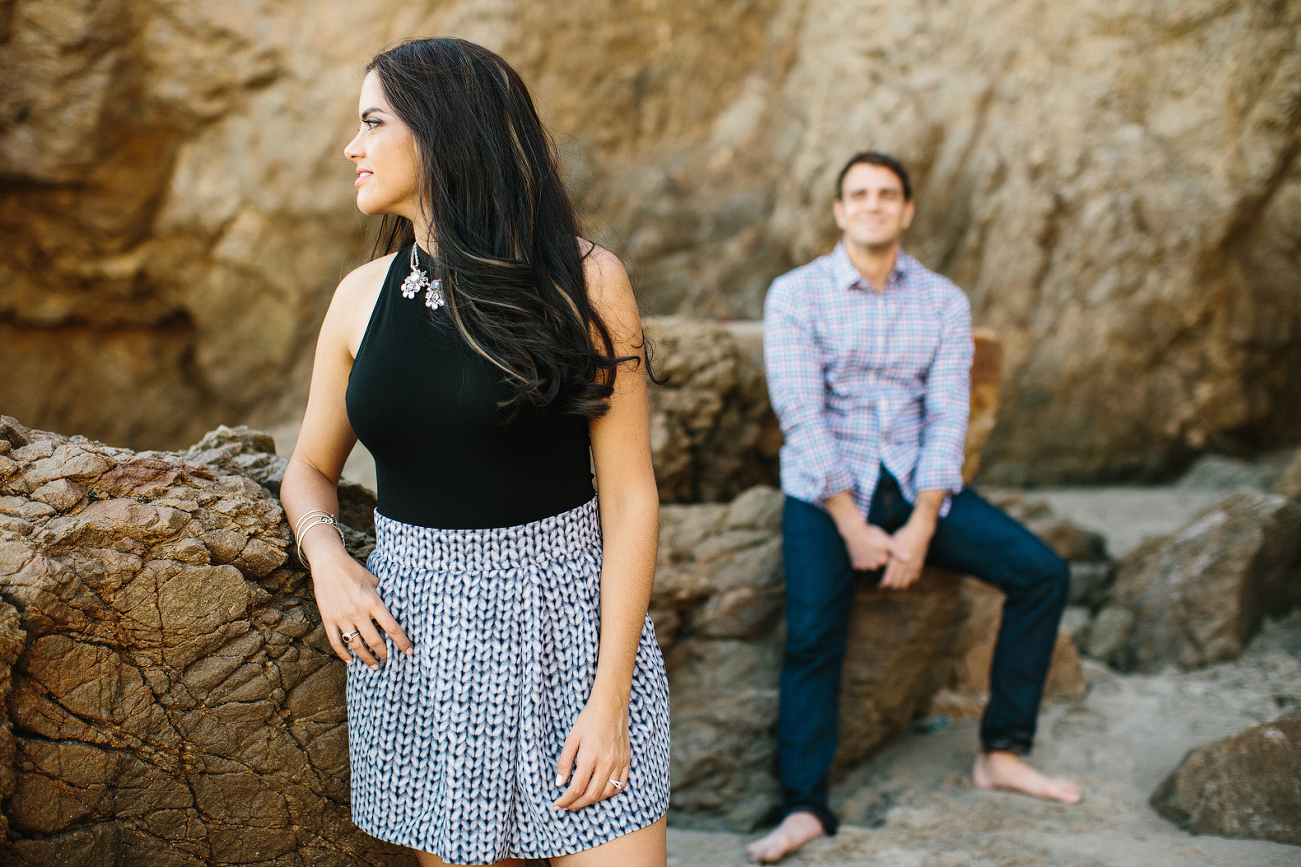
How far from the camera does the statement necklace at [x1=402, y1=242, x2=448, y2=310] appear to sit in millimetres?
1501

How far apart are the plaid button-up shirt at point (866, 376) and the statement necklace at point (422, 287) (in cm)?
149

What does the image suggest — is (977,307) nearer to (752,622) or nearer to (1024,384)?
(1024,384)

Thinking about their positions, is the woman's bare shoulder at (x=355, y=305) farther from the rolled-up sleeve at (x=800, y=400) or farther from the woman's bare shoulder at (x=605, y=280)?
the rolled-up sleeve at (x=800, y=400)

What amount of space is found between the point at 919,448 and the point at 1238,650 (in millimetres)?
1678

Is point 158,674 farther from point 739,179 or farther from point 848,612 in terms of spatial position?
point 739,179

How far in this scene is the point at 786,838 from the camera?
2.50 metres

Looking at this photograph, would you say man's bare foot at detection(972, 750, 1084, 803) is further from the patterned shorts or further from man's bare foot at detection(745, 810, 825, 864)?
the patterned shorts

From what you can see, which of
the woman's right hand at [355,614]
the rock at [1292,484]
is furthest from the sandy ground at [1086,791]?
the woman's right hand at [355,614]

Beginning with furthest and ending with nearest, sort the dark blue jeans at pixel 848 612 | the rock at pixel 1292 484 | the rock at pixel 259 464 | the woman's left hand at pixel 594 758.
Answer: the rock at pixel 1292 484 → the dark blue jeans at pixel 848 612 → the rock at pixel 259 464 → the woman's left hand at pixel 594 758

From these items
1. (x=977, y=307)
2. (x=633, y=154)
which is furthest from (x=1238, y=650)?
(x=633, y=154)

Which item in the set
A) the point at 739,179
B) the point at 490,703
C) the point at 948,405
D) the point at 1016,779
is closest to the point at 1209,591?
the point at 1016,779

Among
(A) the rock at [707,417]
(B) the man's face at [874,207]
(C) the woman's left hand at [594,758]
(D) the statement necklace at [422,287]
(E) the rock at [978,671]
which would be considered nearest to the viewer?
(C) the woman's left hand at [594,758]

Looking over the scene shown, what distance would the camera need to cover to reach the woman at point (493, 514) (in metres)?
1.42

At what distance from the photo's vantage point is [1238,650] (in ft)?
11.6
